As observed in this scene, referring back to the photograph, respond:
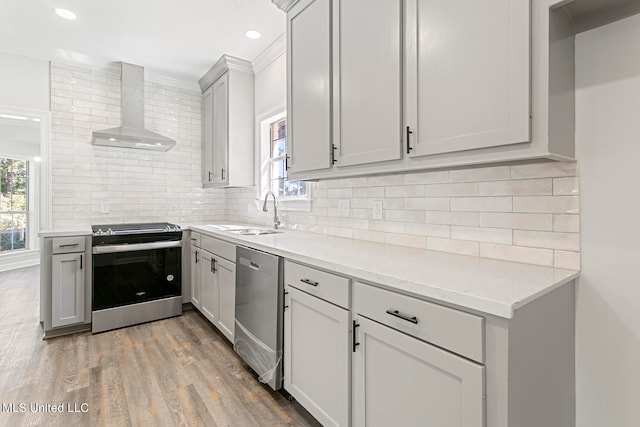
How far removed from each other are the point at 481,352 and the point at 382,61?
4.47 ft

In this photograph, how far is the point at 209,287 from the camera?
2.94 meters

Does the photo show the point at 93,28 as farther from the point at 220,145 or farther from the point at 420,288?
the point at 420,288

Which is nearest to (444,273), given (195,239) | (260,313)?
(260,313)

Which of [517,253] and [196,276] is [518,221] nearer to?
[517,253]

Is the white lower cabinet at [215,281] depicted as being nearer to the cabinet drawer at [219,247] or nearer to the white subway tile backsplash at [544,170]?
the cabinet drawer at [219,247]

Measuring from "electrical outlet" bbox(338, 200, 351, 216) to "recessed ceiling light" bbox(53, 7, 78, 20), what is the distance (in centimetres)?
267

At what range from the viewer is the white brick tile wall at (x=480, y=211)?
1319 mm

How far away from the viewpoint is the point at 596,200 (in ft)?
4.03

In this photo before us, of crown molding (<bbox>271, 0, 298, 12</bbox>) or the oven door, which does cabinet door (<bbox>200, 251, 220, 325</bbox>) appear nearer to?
the oven door

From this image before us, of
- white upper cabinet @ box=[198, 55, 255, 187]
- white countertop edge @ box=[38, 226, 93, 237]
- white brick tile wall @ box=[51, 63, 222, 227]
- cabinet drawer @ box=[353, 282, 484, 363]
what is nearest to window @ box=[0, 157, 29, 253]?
white brick tile wall @ box=[51, 63, 222, 227]

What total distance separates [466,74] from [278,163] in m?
2.41

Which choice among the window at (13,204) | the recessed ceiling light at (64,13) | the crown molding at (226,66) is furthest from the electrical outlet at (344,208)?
the window at (13,204)

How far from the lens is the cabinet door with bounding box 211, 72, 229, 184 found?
3.56 metres

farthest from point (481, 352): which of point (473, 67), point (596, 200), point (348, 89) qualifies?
point (348, 89)
